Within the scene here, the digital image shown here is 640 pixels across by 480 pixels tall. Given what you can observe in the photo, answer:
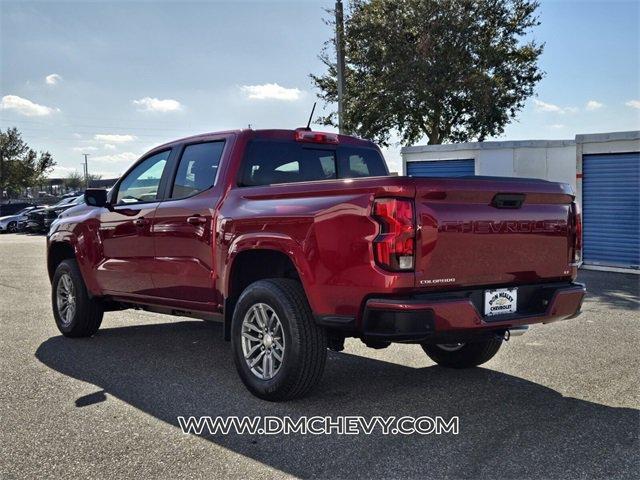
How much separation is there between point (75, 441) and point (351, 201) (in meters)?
2.10

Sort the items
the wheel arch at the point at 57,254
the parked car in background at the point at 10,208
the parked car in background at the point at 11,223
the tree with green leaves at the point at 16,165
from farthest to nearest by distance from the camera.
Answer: the tree with green leaves at the point at 16,165, the parked car in background at the point at 10,208, the parked car in background at the point at 11,223, the wheel arch at the point at 57,254

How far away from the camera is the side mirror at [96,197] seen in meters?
6.34

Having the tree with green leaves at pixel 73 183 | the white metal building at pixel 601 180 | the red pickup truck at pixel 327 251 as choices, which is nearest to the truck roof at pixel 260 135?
the red pickup truck at pixel 327 251

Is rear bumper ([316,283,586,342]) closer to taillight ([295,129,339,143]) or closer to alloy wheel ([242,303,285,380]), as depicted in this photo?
alloy wheel ([242,303,285,380])

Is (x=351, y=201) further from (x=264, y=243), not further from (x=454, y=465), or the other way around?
(x=454, y=465)

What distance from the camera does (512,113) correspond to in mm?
27312

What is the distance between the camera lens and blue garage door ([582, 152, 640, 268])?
1300 cm

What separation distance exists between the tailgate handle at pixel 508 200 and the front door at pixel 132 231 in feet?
9.61

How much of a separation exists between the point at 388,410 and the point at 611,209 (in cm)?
1052

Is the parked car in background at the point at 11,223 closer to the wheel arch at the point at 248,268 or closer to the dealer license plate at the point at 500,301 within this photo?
the wheel arch at the point at 248,268

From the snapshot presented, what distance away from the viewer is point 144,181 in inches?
244

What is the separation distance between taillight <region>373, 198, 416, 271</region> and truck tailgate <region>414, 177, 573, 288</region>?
2.1 inches

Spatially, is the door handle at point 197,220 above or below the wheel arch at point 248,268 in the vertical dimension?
above

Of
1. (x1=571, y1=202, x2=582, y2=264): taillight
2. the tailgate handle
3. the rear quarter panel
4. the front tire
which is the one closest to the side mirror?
the rear quarter panel
